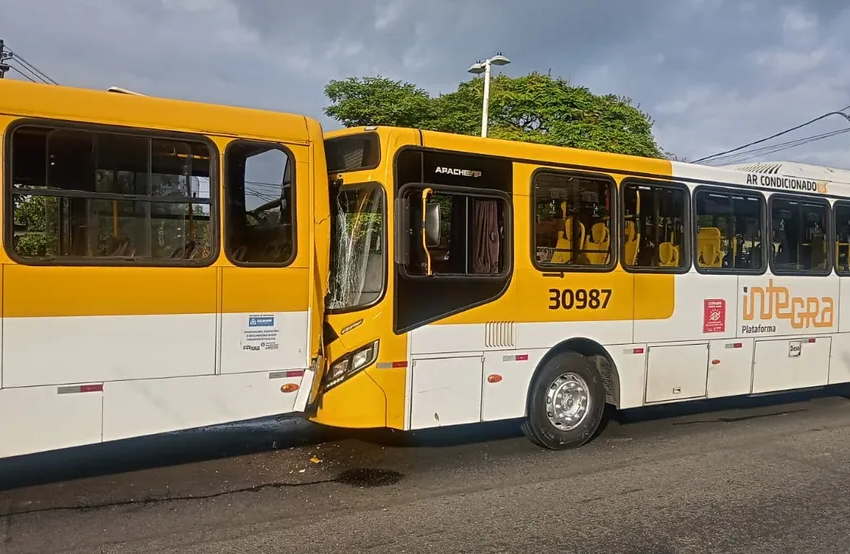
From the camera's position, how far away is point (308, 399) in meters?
6.88

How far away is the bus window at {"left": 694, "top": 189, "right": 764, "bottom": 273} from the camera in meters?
9.35

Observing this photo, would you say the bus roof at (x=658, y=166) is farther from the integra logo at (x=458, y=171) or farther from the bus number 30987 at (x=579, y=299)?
the bus number 30987 at (x=579, y=299)

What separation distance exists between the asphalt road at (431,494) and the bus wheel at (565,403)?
22 cm

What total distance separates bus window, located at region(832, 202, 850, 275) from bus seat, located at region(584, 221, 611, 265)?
14.3 ft

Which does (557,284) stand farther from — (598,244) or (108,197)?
(108,197)

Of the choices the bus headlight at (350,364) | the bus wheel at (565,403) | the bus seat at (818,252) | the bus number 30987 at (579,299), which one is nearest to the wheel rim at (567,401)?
the bus wheel at (565,403)

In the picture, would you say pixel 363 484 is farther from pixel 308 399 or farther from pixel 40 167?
pixel 40 167

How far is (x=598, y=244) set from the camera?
8508 mm

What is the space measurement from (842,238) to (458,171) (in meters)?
6.50

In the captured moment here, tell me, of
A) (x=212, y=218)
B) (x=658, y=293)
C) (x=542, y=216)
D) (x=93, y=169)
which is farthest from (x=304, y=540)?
(x=658, y=293)

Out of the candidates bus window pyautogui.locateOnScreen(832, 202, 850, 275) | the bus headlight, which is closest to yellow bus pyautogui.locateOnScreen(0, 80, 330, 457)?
the bus headlight

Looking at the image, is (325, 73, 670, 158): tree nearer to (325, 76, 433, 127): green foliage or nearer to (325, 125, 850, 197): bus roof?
(325, 76, 433, 127): green foliage

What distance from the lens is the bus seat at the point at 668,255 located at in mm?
9008

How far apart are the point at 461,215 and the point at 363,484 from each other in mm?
2673
